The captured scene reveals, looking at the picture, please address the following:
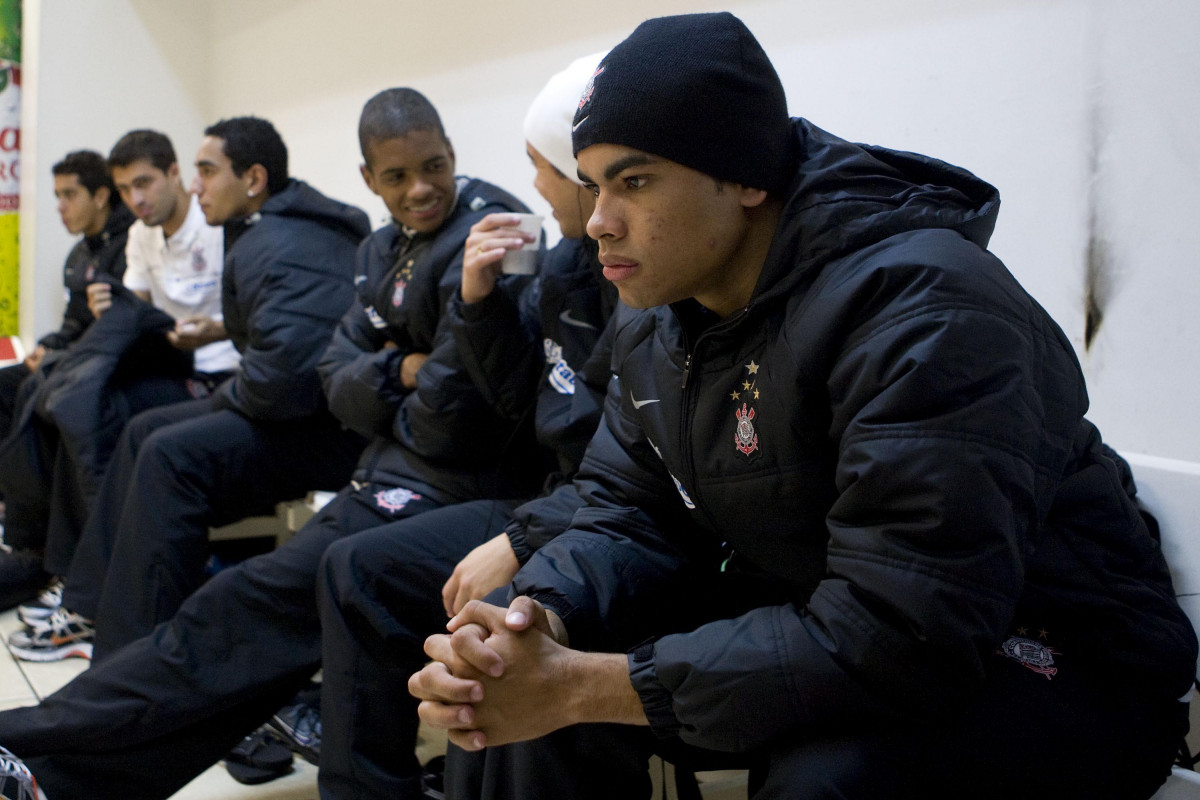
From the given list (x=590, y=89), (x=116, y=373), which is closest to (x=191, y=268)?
(x=116, y=373)

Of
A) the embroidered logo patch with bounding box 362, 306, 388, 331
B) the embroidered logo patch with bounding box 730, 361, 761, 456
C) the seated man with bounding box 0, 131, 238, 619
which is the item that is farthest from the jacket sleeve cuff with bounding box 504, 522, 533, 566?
the seated man with bounding box 0, 131, 238, 619

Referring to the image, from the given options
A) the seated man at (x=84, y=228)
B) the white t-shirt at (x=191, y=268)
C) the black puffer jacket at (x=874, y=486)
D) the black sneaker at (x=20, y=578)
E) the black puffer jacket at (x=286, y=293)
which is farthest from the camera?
the seated man at (x=84, y=228)

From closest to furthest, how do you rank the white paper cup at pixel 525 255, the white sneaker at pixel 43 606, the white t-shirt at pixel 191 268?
the white paper cup at pixel 525 255 → the white sneaker at pixel 43 606 → the white t-shirt at pixel 191 268

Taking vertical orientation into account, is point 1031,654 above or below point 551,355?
below

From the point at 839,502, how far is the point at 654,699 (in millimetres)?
289

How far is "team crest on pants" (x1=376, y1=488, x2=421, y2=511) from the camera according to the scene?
6.95 feet

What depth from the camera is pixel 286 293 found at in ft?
9.05

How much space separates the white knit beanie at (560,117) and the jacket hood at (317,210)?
1220mm

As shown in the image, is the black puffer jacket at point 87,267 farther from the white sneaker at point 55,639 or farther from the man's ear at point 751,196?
the man's ear at point 751,196

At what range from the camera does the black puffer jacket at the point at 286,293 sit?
2646 mm

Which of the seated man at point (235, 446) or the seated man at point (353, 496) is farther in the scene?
the seated man at point (235, 446)

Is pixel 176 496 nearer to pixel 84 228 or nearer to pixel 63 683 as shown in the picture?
pixel 63 683

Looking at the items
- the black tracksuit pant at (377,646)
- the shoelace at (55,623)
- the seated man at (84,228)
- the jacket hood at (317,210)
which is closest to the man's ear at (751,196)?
the black tracksuit pant at (377,646)

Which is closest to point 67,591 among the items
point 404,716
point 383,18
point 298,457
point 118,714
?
Answer: point 298,457
